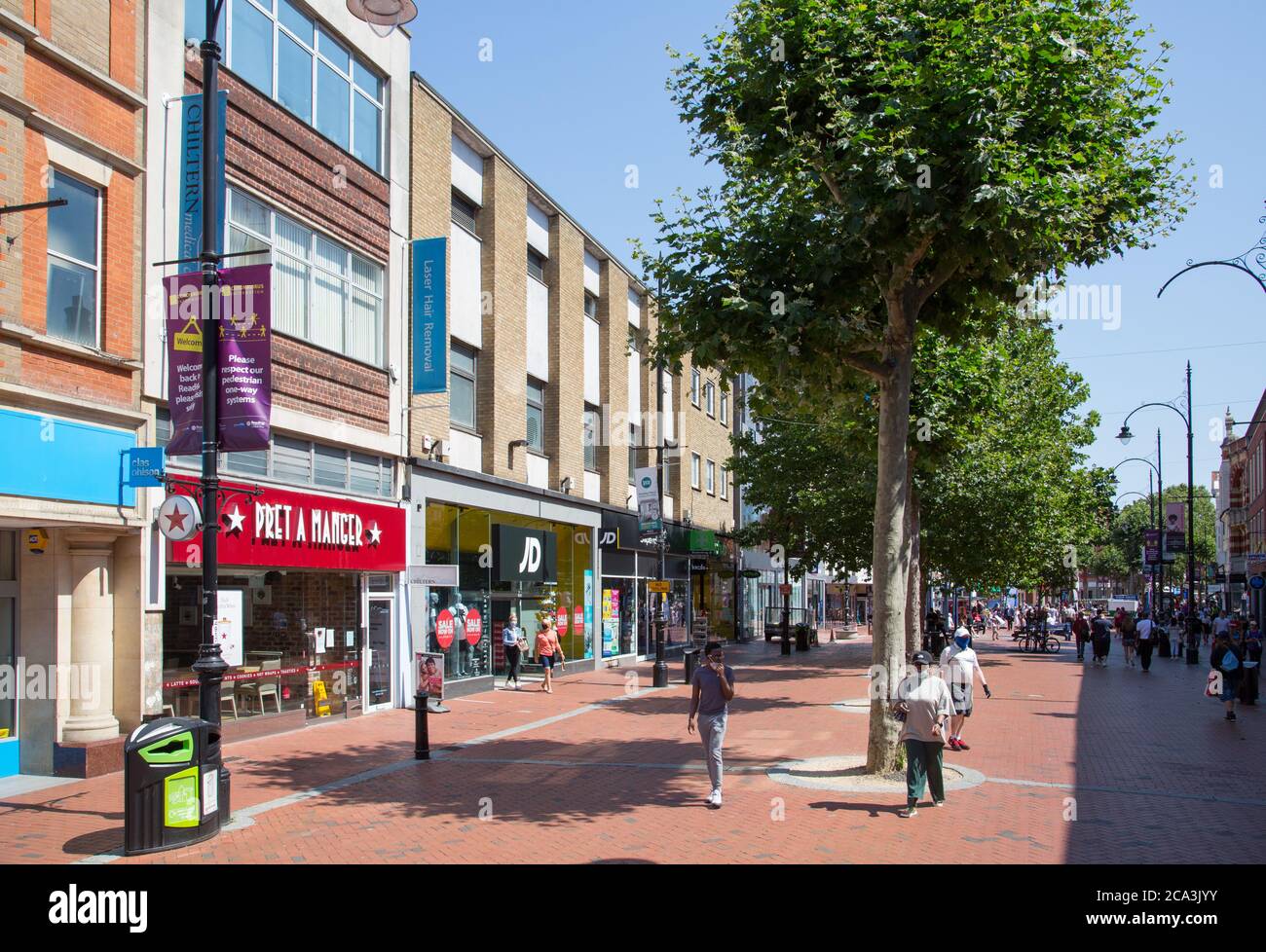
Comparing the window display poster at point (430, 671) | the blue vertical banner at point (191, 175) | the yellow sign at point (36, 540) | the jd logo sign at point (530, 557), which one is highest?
the blue vertical banner at point (191, 175)

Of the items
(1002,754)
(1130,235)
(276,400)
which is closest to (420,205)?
(276,400)

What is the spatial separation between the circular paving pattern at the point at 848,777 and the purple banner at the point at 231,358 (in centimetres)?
691

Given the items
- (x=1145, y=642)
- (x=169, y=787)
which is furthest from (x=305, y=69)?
(x=1145, y=642)

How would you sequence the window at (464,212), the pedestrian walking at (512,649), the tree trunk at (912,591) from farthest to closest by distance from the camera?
the window at (464,212)
the pedestrian walking at (512,649)
the tree trunk at (912,591)

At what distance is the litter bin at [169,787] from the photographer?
8742 millimetres

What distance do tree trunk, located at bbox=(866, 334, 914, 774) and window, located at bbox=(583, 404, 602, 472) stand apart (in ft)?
53.9

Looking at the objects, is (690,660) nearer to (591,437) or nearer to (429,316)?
(591,437)

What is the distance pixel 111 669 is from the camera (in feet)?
42.1

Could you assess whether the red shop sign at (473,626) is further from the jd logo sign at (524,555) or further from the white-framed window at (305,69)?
the white-framed window at (305,69)

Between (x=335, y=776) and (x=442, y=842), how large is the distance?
3.69m

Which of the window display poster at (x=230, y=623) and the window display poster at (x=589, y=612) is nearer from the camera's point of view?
the window display poster at (x=230, y=623)

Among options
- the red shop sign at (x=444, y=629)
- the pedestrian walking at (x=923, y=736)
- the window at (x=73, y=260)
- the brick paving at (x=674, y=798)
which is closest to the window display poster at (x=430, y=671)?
the brick paving at (x=674, y=798)

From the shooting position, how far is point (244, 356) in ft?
36.1

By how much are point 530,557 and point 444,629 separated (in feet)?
15.1
